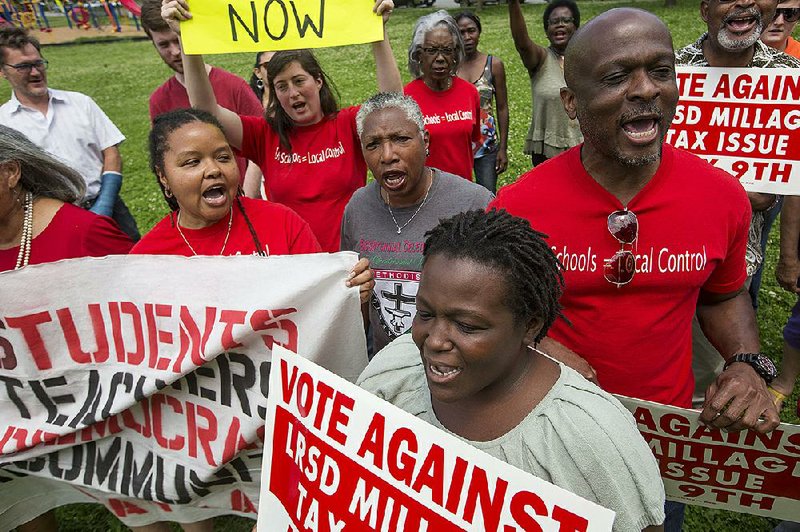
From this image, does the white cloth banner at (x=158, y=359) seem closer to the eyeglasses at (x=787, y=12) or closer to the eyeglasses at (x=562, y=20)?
the eyeglasses at (x=787, y=12)

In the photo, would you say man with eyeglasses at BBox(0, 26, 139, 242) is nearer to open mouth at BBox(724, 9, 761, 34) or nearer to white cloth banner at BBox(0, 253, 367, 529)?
white cloth banner at BBox(0, 253, 367, 529)

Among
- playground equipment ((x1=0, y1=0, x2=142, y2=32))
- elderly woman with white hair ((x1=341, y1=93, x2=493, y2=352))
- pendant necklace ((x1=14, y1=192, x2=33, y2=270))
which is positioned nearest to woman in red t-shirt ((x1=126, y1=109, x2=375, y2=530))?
elderly woman with white hair ((x1=341, y1=93, x2=493, y2=352))

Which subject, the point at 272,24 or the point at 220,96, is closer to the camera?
the point at 272,24

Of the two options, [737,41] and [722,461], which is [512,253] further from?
[737,41]

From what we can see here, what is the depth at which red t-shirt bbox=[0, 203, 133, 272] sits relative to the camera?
8.09 feet

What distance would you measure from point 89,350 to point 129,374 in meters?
0.20

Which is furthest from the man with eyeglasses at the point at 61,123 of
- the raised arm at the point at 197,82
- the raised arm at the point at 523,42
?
Answer: the raised arm at the point at 523,42

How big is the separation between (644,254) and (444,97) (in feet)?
10.3

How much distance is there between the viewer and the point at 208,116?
2.58 meters

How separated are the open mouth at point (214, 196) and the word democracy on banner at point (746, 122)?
2.25 m

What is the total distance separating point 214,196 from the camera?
244cm

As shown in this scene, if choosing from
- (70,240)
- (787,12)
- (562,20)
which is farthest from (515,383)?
(562,20)

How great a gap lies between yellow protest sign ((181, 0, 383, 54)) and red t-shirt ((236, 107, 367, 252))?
0.79 m

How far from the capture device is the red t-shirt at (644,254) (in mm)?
1814
